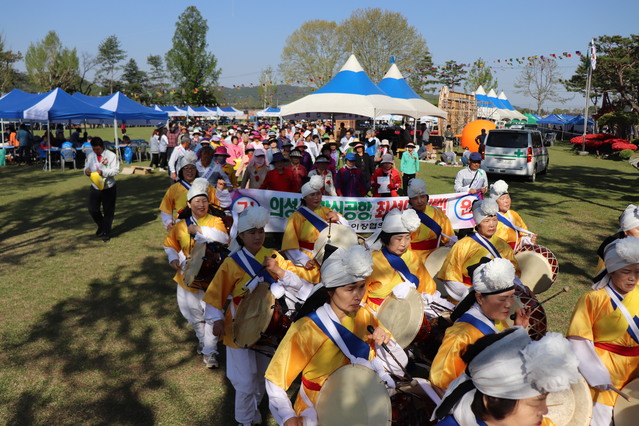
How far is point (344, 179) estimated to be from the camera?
11.2 m

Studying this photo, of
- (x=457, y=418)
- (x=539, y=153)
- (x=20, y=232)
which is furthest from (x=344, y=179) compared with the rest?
(x=539, y=153)

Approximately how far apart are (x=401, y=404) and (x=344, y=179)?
841 centimetres

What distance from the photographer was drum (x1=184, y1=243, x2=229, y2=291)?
496cm

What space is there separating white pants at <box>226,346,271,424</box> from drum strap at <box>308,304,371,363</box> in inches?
61.6

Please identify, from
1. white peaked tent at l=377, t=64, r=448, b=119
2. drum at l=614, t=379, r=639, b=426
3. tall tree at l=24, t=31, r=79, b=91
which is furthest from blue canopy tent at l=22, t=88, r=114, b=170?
tall tree at l=24, t=31, r=79, b=91

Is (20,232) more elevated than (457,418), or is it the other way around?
(457,418)

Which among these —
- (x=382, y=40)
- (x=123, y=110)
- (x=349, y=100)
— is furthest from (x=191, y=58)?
(x=349, y=100)

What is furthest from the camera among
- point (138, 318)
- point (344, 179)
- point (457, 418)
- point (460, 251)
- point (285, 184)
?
point (344, 179)

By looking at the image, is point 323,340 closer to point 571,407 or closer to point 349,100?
point 571,407

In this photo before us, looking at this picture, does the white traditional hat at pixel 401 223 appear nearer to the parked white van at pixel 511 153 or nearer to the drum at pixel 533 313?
the drum at pixel 533 313

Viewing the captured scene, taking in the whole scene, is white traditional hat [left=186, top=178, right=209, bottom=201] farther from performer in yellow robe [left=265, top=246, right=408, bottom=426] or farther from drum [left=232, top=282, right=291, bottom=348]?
performer in yellow robe [left=265, top=246, right=408, bottom=426]

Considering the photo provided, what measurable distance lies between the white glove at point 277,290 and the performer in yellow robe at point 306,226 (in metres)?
1.50

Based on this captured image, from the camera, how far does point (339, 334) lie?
3.03 metres

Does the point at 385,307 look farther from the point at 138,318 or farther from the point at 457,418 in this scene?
the point at 138,318
